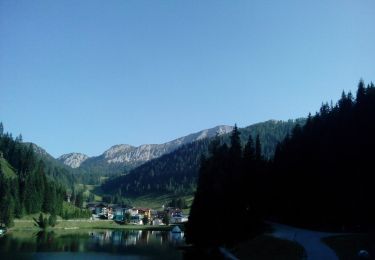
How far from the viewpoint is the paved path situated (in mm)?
54812

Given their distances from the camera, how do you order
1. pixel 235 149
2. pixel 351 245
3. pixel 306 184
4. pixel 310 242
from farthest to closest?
pixel 235 149, pixel 306 184, pixel 310 242, pixel 351 245

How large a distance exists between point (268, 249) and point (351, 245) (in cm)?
1362

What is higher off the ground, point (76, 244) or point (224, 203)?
point (224, 203)

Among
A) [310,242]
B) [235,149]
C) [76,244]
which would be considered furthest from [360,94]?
[76,244]

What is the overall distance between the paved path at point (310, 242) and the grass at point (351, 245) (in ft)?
2.53

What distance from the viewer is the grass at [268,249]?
2323 inches

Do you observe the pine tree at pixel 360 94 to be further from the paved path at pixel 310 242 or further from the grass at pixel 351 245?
the grass at pixel 351 245

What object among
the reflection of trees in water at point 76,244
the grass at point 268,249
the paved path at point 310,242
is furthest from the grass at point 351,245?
the reflection of trees in water at point 76,244

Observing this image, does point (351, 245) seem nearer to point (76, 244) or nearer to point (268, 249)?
point (268, 249)

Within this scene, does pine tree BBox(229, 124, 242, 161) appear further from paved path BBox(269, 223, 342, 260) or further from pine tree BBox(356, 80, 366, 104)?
pine tree BBox(356, 80, 366, 104)

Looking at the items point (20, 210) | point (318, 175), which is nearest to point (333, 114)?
point (318, 175)

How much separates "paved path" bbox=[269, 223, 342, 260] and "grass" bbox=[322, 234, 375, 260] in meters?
0.77

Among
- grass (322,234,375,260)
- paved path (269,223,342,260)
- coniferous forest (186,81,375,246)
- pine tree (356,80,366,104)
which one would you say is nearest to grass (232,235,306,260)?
paved path (269,223,342,260)

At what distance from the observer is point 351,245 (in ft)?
182
